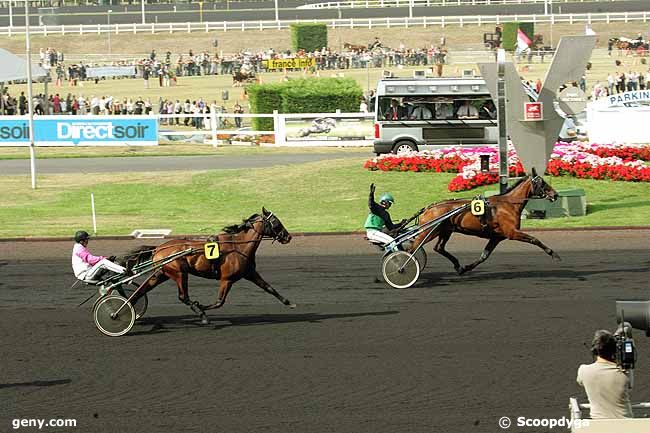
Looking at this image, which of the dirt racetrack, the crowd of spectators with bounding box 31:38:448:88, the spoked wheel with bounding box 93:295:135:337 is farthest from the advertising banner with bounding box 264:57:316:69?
the spoked wheel with bounding box 93:295:135:337

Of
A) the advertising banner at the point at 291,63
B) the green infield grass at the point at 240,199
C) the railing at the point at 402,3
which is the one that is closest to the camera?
the green infield grass at the point at 240,199

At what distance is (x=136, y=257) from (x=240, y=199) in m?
12.6

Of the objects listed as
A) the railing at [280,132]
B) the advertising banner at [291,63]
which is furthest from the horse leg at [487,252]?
the advertising banner at [291,63]

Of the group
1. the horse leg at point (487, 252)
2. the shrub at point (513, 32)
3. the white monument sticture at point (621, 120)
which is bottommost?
the horse leg at point (487, 252)

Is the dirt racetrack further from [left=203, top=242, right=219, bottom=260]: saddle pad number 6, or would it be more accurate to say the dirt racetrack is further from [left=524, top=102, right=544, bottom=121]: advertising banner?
[left=524, top=102, right=544, bottom=121]: advertising banner

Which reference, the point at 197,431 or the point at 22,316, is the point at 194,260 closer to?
the point at 22,316

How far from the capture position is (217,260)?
14.3m

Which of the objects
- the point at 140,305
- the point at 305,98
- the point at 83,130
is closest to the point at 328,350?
the point at 140,305

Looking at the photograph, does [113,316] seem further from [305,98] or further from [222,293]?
[305,98]

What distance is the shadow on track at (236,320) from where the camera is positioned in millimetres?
14672

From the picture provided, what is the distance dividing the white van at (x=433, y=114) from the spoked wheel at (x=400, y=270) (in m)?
15.7

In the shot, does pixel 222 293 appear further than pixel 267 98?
No

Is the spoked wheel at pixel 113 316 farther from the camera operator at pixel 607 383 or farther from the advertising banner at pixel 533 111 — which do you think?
the advertising banner at pixel 533 111

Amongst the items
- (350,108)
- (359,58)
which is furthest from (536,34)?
(350,108)
